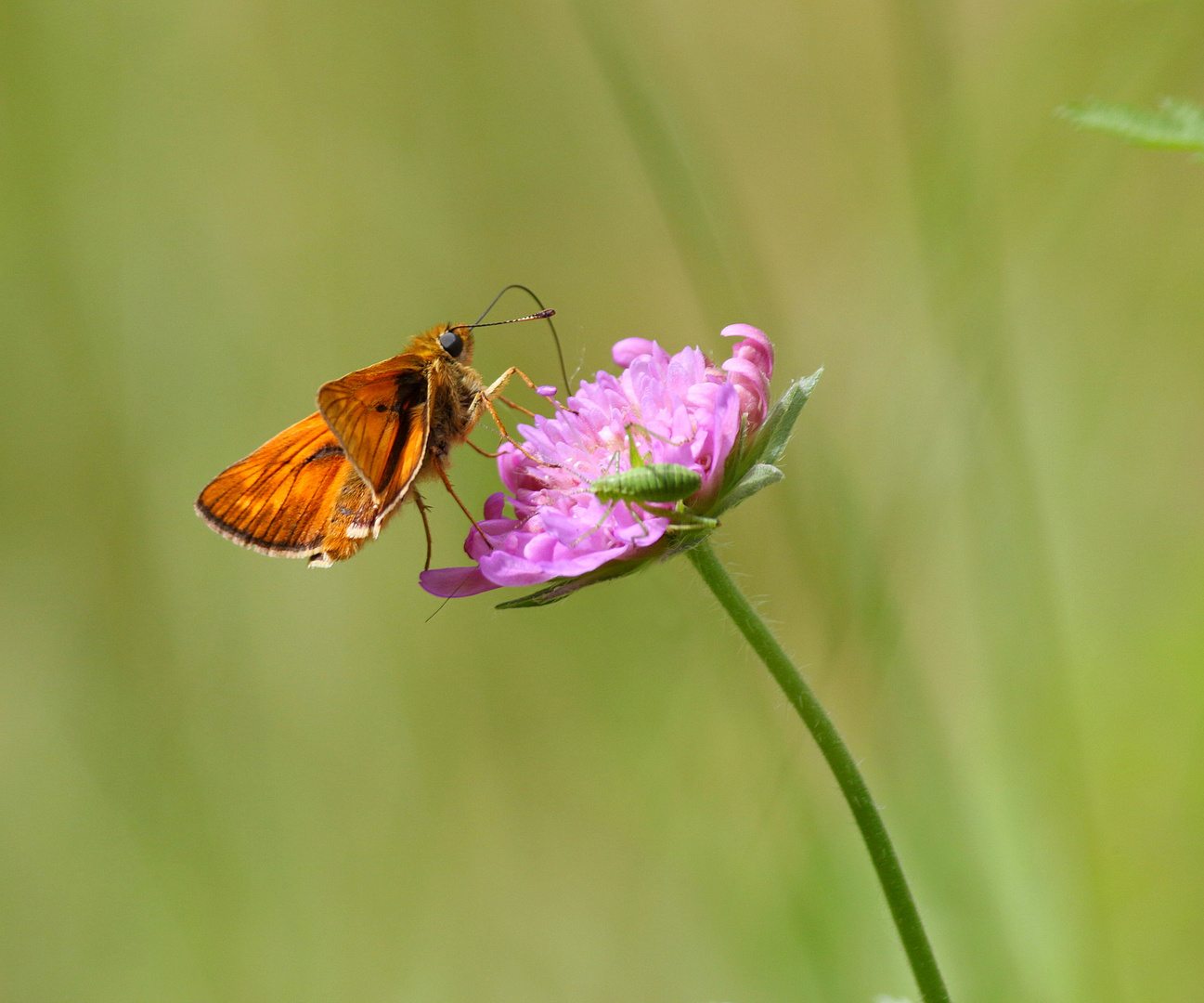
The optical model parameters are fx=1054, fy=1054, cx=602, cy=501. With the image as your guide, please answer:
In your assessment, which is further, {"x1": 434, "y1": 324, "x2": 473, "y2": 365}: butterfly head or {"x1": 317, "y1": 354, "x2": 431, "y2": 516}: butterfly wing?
{"x1": 434, "y1": 324, "x2": 473, "y2": 365}: butterfly head

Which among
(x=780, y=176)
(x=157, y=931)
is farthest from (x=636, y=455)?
(x=780, y=176)

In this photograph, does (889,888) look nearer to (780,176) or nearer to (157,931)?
(157,931)

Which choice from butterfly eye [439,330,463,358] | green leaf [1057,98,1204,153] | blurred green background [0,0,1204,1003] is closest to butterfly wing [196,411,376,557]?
butterfly eye [439,330,463,358]

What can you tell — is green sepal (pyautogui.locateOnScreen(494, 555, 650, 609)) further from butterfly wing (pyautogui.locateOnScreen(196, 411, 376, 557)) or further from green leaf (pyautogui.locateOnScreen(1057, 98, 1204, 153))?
green leaf (pyautogui.locateOnScreen(1057, 98, 1204, 153))

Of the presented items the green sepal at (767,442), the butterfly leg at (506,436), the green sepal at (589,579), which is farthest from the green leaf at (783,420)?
the butterfly leg at (506,436)

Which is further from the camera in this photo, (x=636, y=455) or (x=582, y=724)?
(x=582, y=724)

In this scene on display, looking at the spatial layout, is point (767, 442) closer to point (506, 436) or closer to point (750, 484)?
point (750, 484)

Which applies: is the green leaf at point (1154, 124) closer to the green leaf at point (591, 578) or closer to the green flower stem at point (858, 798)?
the green flower stem at point (858, 798)
